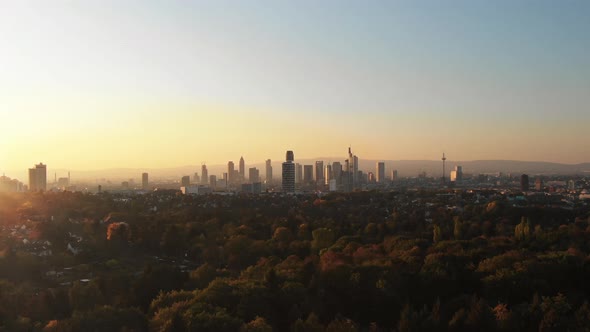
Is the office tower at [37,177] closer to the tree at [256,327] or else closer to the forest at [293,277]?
the forest at [293,277]

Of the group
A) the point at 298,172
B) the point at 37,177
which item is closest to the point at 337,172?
the point at 298,172

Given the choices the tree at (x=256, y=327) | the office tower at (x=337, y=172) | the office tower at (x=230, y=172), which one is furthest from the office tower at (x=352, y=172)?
the tree at (x=256, y=327)

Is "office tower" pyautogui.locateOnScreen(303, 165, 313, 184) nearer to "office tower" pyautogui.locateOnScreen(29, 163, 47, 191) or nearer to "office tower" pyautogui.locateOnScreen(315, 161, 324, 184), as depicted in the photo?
"office tower" pyautogui.locateOnScreen(315, 161, 324, 184)

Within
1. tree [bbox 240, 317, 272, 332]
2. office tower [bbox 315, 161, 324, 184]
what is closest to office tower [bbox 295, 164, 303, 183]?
office tower [bbox 315, 161, 324, 184]

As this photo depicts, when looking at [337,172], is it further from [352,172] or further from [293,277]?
[293,277]

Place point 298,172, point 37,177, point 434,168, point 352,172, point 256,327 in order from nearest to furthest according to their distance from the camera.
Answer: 1. point 256,327
2. point 37,177
3. point 352,172
4. point 298,172
5. point 434,168

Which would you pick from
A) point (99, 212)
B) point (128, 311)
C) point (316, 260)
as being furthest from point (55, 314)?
point (99, 212)

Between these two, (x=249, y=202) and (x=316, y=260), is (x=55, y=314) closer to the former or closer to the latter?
(x=316, y=260)

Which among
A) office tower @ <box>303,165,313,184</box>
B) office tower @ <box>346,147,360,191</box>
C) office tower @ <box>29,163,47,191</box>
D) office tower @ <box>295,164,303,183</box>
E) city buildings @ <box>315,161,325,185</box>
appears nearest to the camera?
office tower @ <box>29,163,47,191</box>
